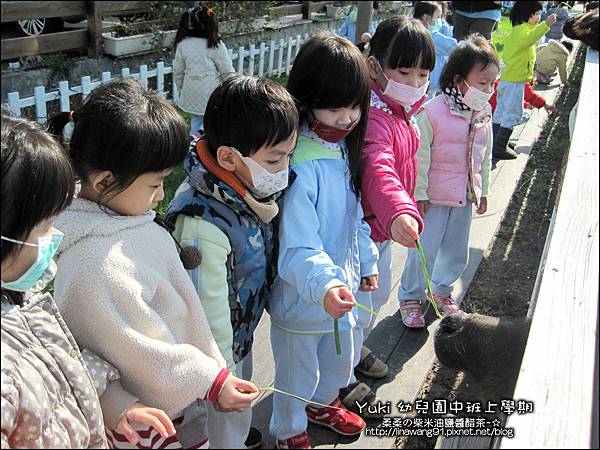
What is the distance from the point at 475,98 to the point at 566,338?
1982 millimetres

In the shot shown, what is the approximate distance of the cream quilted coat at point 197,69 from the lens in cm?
550

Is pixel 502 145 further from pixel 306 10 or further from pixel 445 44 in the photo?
pixel 306 10

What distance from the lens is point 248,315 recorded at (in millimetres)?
2064

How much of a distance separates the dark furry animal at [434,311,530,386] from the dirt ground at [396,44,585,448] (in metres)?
0.07

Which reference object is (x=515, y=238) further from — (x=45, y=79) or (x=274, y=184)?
(x=45, y=79)

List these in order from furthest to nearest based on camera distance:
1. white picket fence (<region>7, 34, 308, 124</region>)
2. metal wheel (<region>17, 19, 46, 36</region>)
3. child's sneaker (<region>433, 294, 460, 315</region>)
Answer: metal wheel (<region>17, 19, 46, 36</region>), white picket fence (<region>7, 34, 308, 124</region>), child's sneaker (<region>433, 294, 460, 315</region>)

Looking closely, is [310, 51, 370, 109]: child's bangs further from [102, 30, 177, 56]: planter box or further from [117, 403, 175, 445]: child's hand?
[102, 30, 177, 56]: planter box

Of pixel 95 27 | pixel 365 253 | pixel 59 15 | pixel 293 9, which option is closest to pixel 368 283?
pixel 365 253

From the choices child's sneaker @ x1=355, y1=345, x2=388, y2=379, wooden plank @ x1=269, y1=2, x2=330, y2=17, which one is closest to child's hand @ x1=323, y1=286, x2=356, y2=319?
child's sneaker @ x1=355, y1=345, x2=388, y2=379

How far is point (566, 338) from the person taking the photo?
137cm

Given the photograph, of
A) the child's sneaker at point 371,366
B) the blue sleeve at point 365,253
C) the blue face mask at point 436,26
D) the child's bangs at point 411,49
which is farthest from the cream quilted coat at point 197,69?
the blue sleeve at point 365,253

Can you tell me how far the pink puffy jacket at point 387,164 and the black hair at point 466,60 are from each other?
0.59 meters

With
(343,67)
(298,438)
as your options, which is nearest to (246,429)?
(298,438)

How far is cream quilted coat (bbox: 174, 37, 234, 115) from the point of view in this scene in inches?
216
